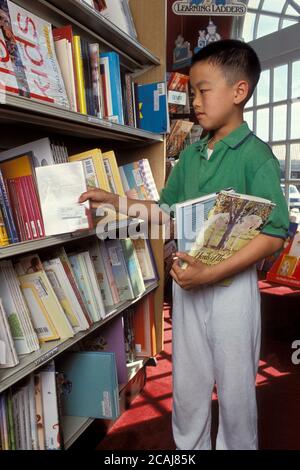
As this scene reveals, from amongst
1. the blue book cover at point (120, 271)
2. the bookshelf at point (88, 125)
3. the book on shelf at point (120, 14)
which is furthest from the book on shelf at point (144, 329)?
the book on shelf at point (120, 14)

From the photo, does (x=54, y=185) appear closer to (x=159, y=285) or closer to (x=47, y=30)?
(x=47, y=30)

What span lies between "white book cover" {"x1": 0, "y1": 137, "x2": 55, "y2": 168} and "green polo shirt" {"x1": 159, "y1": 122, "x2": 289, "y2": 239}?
0.49 meters

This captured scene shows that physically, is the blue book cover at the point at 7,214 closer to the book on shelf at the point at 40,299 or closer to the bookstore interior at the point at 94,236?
the bookstore interior at the point at 94,236

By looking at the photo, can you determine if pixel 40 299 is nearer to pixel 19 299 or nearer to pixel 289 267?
pixel 19 299

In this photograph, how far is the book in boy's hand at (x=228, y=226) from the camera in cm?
103

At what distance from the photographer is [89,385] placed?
62.0 inches

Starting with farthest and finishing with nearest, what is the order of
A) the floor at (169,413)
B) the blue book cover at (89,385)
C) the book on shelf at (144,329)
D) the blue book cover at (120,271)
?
the book on shelf at (144,329)
the blue book cover at (120,271)
the floor at (169,413)
the blue book cover at (89,385)

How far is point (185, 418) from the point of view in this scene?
4.45ft

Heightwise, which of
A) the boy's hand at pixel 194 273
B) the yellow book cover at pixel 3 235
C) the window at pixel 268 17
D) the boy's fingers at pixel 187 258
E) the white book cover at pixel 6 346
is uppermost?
the window at pixel 268 17

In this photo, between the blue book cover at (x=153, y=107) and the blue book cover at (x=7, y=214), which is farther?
the blue book cover at (x=153, y=107)

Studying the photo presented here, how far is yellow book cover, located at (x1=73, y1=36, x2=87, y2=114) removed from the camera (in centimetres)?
145

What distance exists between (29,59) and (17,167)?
1.14 feet

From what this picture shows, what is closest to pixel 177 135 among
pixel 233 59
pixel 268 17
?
pixel 233 59
